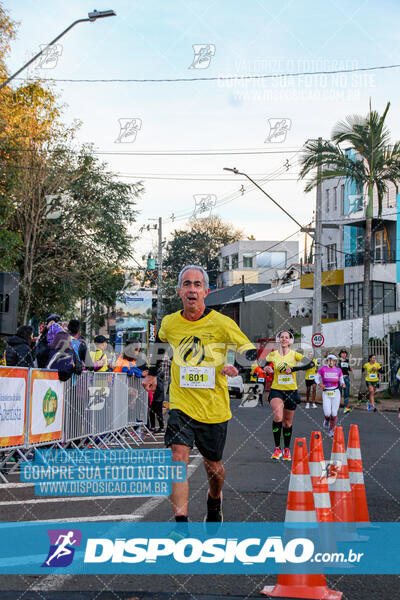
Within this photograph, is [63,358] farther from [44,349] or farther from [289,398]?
[289,398]

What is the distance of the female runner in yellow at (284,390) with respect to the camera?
1202 centimetres

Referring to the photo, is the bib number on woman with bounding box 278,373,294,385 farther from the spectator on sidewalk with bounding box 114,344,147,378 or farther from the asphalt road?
the spectator on sidewalk with bounding box 114,344,147,378

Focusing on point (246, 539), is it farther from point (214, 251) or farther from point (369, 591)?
point (214, 251)

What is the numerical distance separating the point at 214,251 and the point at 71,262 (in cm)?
4904

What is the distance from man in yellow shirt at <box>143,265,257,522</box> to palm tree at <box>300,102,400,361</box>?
2376cm

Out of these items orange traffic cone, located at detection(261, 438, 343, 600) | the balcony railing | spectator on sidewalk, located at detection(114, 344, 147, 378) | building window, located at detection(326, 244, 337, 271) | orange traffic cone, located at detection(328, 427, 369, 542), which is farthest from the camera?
building window, located at detection(326, 244, 337, 271)

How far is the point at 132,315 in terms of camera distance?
54156mm

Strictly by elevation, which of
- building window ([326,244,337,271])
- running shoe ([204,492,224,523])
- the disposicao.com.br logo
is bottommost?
the disposicao.com.br logo

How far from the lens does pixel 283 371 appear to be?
39.7 feet

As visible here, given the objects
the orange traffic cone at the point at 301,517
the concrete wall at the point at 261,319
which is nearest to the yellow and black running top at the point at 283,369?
the orange traffic cone at the point at 301,517

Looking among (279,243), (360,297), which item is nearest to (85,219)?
(360,297)

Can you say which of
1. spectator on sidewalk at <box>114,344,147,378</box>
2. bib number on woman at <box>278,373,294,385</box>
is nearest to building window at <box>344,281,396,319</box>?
spectator on sidewalk at <box>114,344,147,378</box>

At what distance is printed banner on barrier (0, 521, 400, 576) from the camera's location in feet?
17.4

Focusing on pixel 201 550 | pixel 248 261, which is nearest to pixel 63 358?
pixel 201 550
